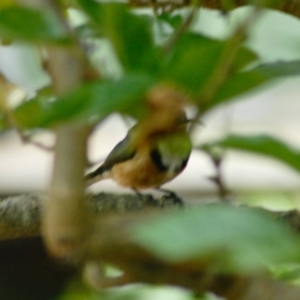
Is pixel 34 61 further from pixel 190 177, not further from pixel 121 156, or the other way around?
pixel 190 177

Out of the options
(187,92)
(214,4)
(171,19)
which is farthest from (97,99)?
(214,4)

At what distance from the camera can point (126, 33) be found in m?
0.26

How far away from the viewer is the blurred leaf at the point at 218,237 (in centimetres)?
15

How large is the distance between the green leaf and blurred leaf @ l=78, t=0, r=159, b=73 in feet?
0.07

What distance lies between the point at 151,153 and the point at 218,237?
0.99ft

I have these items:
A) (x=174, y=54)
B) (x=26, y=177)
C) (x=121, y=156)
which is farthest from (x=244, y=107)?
(x=174, y=54)

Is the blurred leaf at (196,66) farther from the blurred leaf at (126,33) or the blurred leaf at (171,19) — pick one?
the blurred leaf at (171,19)

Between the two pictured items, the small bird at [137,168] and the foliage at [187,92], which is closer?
the foliage at [187,92]

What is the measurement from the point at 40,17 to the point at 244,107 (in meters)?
1.70

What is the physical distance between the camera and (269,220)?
0.56ft

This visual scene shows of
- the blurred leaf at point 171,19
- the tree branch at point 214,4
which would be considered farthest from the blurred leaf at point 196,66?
the tree branch at point 214,4

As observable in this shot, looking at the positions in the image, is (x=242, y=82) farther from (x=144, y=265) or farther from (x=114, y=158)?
(x=114, y=158)

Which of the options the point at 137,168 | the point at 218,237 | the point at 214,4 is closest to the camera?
the point at 218,237

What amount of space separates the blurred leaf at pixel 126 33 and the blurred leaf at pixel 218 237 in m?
0.10
